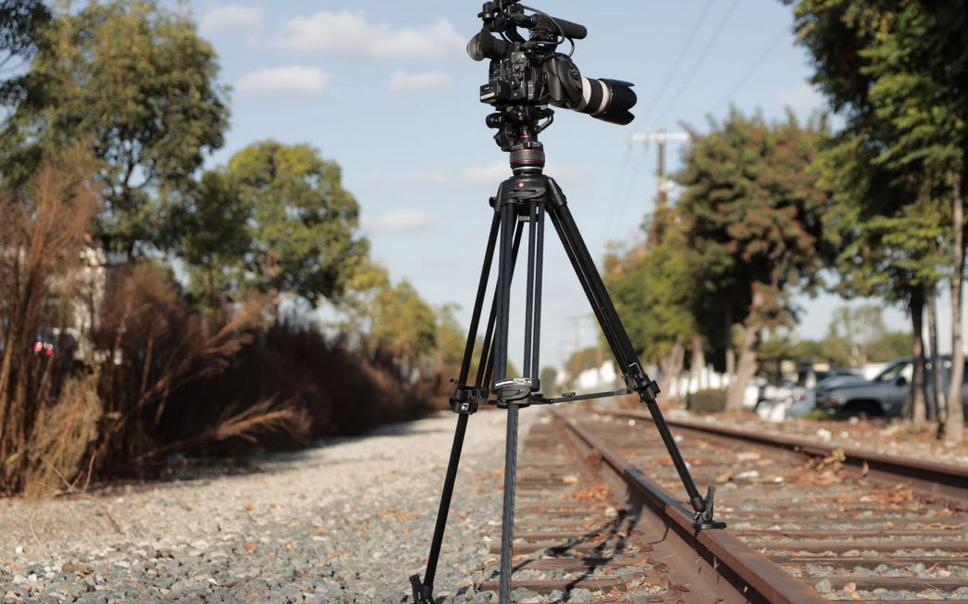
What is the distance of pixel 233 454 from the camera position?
1209 centimetres

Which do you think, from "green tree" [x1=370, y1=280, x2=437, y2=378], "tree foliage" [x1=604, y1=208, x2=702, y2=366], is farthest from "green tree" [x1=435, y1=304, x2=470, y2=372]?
"tree foliage" [x1=604, y1=208, x2=702, y2=366]

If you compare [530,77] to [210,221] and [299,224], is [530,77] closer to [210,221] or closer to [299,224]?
[210,221]

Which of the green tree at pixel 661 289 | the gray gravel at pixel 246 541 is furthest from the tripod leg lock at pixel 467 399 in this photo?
the green tree at pixel 661 289

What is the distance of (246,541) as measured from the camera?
19.9 ft

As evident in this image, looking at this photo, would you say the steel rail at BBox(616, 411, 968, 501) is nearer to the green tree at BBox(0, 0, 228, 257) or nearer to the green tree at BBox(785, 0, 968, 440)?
the green tree at BBox(785, 0, 968, 440)

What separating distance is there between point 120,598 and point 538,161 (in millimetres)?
2716

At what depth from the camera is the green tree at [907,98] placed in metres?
12.2

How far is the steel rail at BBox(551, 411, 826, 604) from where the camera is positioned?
2965mm

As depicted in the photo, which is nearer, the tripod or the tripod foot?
the tripod

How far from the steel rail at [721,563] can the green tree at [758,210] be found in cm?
2449

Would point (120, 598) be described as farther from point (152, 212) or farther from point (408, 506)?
point (152, 212)

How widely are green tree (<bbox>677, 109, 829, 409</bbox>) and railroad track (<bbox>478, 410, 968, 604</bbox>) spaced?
66.5ft

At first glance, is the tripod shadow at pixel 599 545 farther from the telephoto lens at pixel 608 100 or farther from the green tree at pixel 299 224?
the green tree at pixel 299 224

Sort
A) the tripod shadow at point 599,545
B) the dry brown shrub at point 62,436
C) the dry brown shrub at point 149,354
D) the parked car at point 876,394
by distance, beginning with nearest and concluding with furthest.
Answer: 1. the tripod shadow at point 599,545
2. the dry brown shrub at point 62,436
3. the dry brown shrub at point 149,354
4. the parked car at point 876,394
